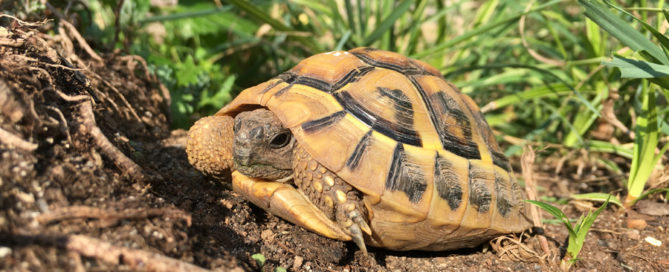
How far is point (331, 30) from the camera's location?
4320mm

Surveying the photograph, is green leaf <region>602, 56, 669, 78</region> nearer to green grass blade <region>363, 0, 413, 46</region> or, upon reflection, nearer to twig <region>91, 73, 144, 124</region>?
green grass blade <region>363, 0, 413, 46</region>

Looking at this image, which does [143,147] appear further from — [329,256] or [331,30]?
[331,30]

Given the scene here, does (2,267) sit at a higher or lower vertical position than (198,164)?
higher

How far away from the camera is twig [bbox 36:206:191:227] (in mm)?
1355

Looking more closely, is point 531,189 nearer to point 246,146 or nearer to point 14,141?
point 246,146

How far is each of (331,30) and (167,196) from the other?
8.92ft

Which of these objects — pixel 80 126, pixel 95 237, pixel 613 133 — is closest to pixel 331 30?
pixel 613 133

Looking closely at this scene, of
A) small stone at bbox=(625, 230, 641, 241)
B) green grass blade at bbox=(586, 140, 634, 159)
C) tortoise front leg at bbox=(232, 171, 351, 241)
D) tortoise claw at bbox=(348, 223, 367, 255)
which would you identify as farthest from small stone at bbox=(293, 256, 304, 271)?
green grass blade at bbox=(586, 140, 634, 159)

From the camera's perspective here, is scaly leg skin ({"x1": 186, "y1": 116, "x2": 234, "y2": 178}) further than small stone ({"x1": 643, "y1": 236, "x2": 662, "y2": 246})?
No

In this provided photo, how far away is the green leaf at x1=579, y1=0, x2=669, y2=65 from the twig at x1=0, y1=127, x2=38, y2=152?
2.38m

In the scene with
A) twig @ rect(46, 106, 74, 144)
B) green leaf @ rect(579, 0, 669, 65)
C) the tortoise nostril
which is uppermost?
green leaf @ rect(579, 0, 669, 65)

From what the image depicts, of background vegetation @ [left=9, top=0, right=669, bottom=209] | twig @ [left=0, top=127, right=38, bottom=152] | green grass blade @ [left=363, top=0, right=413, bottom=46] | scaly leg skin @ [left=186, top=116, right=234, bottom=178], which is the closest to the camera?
twig @ [left=0, top=127, right=38, bottom=152]

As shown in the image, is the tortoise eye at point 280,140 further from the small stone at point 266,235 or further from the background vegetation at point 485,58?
the background vegetation at point 485,58

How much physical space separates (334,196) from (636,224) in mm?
1901
